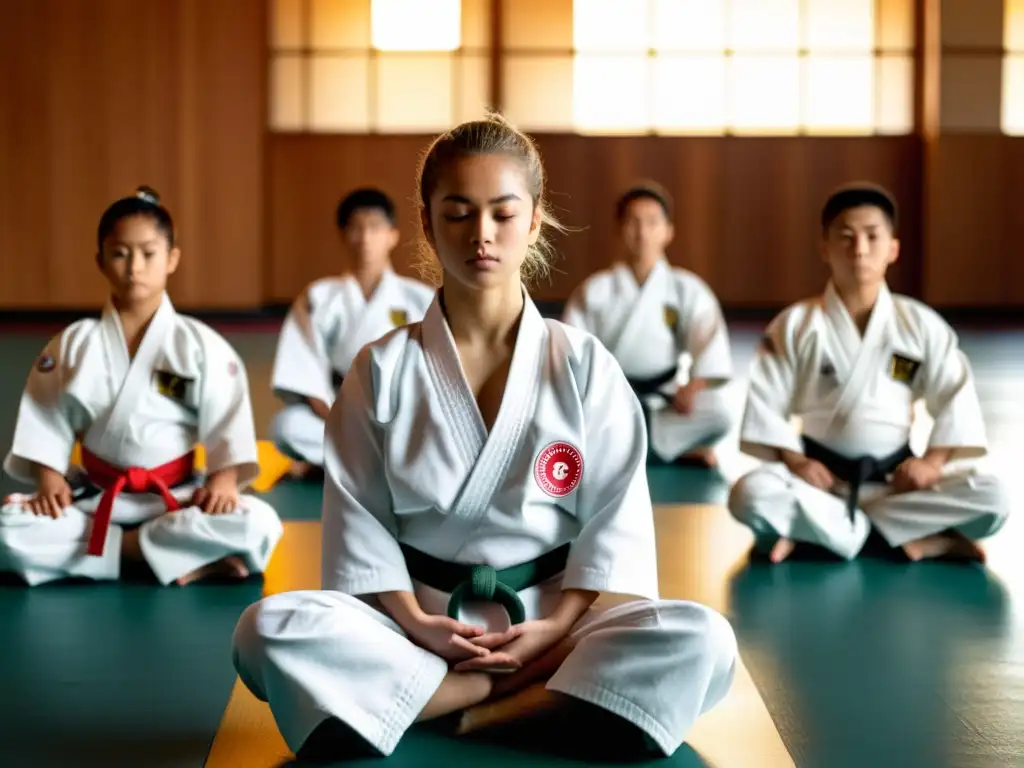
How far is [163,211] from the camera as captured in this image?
393 cm

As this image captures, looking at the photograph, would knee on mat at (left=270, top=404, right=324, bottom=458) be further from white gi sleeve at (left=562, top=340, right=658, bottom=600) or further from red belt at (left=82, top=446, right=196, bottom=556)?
white gi sleeve at (left=562, top=340, right=658, bottom=600)

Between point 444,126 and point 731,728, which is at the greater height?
point 444,126

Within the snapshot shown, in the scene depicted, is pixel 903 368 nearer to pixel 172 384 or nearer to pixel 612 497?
pixel 612 497

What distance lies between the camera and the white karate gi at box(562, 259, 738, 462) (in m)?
5.78

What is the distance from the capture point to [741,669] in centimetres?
300

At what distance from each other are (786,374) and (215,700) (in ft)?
7.07

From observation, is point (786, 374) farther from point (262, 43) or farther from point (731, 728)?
point (262, 43)

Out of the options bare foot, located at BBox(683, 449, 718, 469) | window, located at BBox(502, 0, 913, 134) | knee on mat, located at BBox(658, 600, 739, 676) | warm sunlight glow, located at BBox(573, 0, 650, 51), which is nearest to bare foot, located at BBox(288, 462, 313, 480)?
bare foot, located at BBox(683, 449, 718, 469)

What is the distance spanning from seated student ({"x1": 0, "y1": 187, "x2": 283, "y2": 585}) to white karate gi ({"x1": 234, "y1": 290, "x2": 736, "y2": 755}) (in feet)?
4.05

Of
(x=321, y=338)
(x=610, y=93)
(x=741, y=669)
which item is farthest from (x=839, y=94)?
(x=741, y=669)

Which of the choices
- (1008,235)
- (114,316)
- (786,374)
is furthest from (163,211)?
(1008,235)

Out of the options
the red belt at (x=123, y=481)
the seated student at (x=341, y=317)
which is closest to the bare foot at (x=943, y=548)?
the red belt at (x=123, y=481)

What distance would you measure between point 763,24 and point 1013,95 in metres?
2.10

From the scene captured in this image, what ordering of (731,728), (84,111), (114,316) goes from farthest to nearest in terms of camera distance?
(84,111), (114,316), (731,728)
